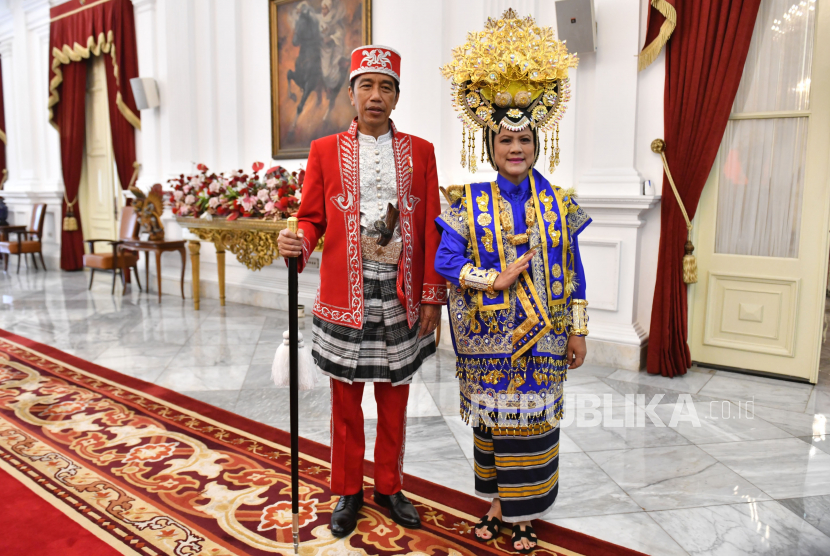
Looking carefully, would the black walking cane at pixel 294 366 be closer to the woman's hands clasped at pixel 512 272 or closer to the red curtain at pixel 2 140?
the woman's hands clasped at pixel 512 272

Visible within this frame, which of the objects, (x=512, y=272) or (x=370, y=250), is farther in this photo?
(x=370, y=250)

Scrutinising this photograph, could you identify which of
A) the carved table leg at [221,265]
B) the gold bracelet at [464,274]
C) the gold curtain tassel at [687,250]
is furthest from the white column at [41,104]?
the gold bracelet at [464,274]

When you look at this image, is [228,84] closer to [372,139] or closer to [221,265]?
[221,265]

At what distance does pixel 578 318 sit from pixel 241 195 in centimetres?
449

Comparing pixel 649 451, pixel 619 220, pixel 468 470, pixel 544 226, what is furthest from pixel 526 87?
pixel 619 220

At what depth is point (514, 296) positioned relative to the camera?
1.95 metres

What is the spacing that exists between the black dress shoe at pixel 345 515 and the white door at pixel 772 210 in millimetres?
3157

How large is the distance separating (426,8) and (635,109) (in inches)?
77.4

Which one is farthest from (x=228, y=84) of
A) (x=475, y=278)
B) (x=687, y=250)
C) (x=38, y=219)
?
(x=475, y=278)

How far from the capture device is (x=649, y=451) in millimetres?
2900

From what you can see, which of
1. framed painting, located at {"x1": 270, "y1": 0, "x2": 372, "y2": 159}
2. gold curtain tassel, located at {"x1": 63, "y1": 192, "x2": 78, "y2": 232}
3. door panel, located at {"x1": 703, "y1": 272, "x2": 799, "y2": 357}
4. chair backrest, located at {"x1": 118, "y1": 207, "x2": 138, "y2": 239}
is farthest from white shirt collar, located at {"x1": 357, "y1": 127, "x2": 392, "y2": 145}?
gold curtain tassel, located at {"x1": 63, "y1": 192, "x2": 78, "y2": 232}

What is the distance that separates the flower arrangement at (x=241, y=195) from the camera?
5457 millimetres

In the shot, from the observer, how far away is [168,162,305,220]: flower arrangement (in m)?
5.46

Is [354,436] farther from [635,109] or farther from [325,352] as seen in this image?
[635,109]
